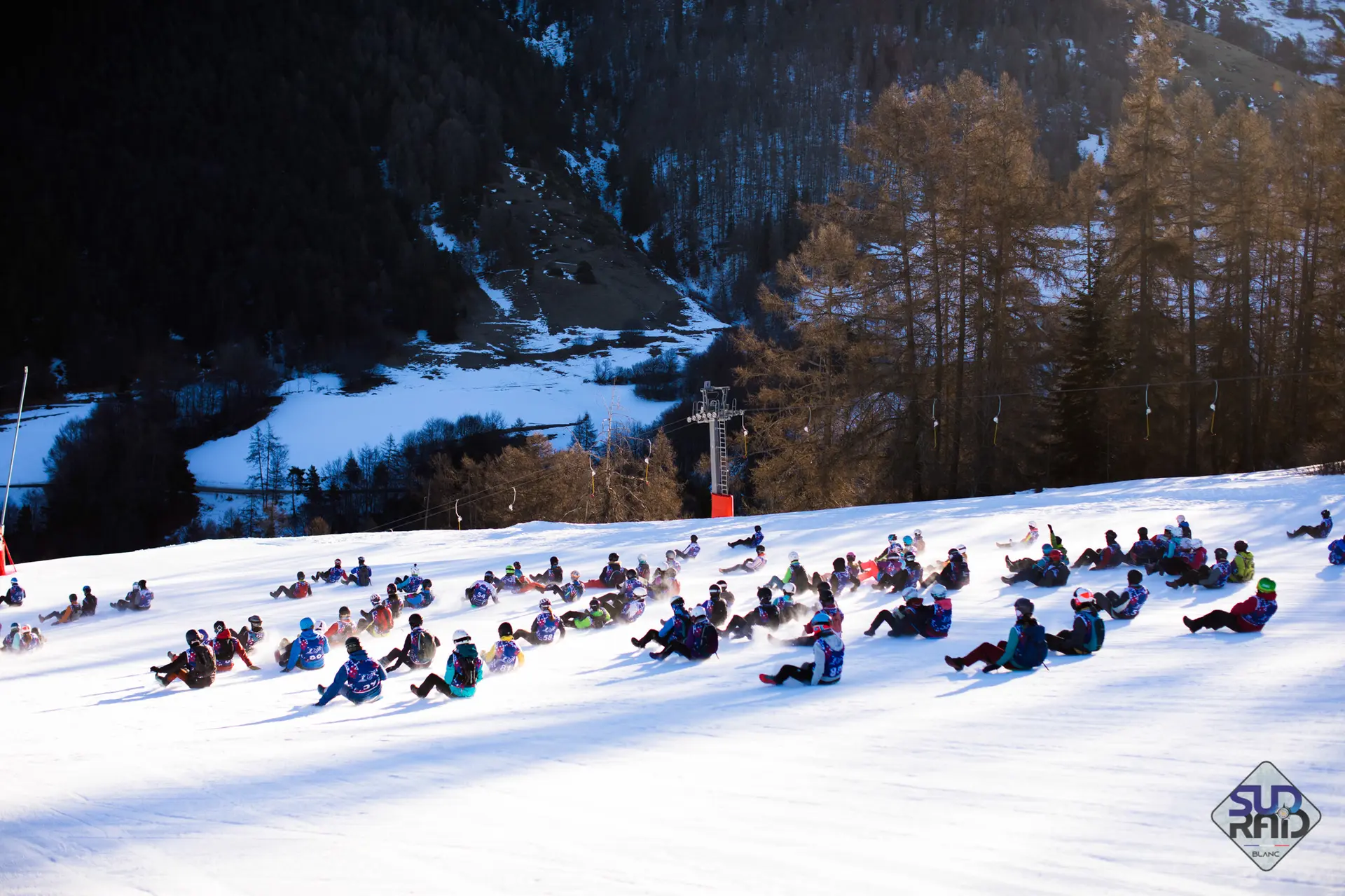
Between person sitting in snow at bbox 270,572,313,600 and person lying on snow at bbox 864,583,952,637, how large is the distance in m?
12.7

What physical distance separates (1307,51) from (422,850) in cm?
20472

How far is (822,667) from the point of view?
9.41 meters

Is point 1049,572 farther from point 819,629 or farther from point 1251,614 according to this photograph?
point 819,629

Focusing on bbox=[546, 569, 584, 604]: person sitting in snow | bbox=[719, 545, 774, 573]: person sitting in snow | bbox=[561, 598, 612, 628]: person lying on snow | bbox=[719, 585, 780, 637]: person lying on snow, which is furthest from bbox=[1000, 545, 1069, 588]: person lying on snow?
bbox=[546, 569, 584, 604]: person sitting in snow

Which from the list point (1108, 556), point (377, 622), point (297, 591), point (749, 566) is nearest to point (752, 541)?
point (749, 566)

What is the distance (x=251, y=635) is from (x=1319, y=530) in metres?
18.7

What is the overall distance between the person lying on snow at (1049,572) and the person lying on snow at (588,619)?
22.5 ft

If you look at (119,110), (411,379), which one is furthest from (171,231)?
(411,379)

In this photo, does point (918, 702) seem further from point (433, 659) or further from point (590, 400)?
point (590, 400)

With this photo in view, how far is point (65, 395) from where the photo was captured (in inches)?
3760

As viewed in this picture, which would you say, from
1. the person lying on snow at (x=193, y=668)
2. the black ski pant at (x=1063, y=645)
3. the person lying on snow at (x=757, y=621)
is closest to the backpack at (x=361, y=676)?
the person lying on snow at (x=193, y=668)

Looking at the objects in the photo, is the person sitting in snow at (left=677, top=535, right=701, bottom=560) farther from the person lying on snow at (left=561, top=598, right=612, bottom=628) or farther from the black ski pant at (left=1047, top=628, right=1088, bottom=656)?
the black ski pant at (left=1047, top=628, right=1088, bottom=656)

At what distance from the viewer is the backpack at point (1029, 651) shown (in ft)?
30.2

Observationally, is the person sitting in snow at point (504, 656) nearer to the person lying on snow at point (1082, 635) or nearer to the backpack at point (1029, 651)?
the backpack at point (1029, 651)
